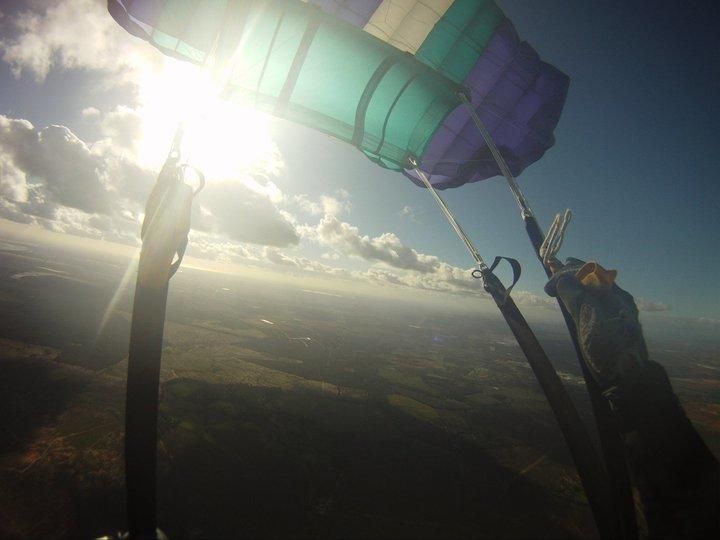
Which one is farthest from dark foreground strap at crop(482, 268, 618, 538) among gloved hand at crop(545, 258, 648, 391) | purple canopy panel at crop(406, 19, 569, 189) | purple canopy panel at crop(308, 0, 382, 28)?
purple canopy panel at crop(308, 0, 382, 28)

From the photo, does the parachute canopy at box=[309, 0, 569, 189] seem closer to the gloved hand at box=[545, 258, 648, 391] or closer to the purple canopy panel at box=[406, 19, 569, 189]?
the purple canopy panel at box=[406, 19, 569, 189]

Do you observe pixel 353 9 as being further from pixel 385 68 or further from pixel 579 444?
pixel 579 444

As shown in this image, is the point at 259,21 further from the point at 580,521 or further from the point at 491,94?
the point at 580,521

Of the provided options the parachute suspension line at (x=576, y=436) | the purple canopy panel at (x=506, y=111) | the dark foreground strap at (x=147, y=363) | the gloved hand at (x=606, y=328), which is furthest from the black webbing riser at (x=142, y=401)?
the purple canopy panel at (x=506, y=111)

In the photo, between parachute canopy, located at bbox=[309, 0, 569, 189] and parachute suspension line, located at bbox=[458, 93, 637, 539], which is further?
parachute canopy, located at bbox=[309, 0, 569, 189]

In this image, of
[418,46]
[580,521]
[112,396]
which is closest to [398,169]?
[418,46]

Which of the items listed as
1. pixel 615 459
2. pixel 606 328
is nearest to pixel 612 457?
pixel 615 459

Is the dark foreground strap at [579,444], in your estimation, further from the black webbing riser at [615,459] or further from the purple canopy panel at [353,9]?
the purple canopy panel at [353,9]
